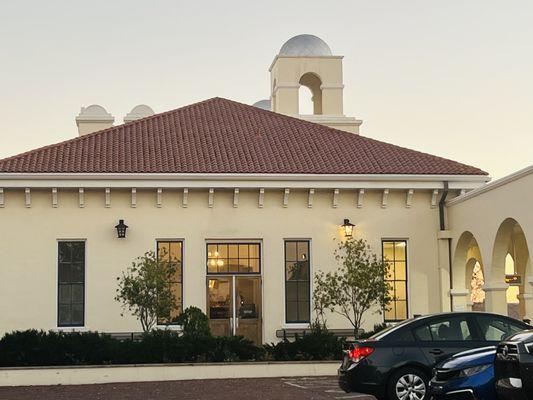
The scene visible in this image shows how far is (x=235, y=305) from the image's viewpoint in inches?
973

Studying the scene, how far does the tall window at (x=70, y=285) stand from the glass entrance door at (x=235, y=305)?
3237mm

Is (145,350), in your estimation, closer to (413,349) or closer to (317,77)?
(413,349)

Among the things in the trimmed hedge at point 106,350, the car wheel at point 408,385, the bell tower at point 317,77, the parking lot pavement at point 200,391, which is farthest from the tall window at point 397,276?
the car wheel at point 408,385

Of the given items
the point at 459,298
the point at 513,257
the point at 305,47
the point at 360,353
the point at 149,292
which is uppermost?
the point at 305,47

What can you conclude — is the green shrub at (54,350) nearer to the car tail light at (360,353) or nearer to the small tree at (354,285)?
the small tree at (354,285)

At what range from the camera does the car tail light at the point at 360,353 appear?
45.6ft

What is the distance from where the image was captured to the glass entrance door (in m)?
24.6

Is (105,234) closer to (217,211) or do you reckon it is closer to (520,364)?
(217,211)

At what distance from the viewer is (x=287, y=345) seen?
2083 cm

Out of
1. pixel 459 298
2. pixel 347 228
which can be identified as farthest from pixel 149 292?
pixel 459 298

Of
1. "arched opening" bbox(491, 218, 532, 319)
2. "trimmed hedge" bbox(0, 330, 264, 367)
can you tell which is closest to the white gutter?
"arched opening" bbox(491, 218, 532, 319)

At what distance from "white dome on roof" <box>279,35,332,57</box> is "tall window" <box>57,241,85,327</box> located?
13.6 metres

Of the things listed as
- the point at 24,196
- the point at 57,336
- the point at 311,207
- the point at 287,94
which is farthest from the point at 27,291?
the point at 287,94

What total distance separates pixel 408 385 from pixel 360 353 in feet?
2.70
